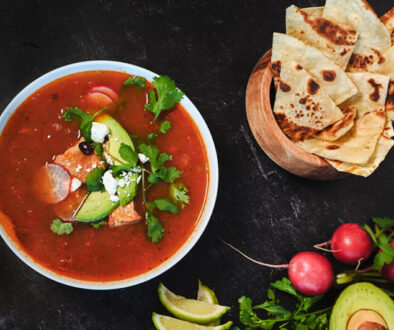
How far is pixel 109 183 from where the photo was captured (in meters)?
2.81

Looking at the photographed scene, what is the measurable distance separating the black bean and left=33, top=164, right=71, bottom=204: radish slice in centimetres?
18

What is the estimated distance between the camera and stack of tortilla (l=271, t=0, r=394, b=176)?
2.90 meters

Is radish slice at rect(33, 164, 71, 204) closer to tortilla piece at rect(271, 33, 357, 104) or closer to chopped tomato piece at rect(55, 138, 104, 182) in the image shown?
chopped tomato piece at rect(55, 138, 104, 182)

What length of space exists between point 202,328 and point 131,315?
497 mm

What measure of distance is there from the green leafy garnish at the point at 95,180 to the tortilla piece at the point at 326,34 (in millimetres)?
1538

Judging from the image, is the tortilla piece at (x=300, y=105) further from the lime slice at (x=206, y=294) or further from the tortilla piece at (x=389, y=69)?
the lime slice at (x=206, y=294)

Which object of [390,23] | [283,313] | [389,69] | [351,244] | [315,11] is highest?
[315,11]

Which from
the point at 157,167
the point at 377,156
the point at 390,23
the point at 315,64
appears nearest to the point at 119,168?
the point at 157,167

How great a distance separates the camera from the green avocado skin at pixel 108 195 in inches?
112

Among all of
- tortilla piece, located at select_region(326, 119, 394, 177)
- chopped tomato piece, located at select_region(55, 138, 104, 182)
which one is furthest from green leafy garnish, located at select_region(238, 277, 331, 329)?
chopped tomato piece, located at select_region(55, 138, 104, 182)

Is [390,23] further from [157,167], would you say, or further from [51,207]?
[51,207]

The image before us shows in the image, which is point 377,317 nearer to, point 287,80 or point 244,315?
point 244,315

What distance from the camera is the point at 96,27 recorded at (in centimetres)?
332

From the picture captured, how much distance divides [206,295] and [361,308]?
1083 mm
